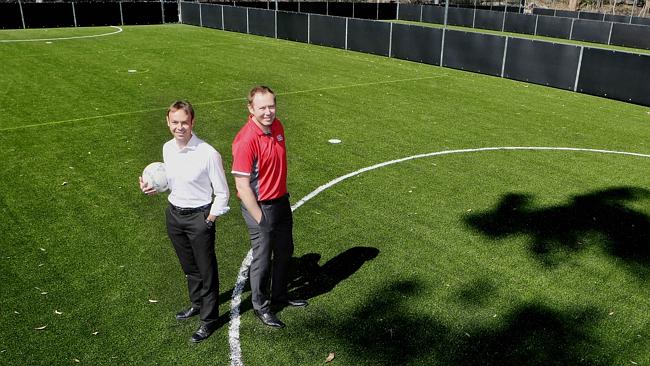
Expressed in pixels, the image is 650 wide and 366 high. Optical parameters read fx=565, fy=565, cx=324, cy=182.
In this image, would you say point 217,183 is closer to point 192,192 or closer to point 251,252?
point 192,192

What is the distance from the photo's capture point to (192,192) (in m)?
5.36

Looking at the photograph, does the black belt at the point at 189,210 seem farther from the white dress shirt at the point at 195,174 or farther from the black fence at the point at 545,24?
the black fence at the point at 545,24

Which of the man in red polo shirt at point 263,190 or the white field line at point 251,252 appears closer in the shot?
the man in red polo shirt at point 263,190

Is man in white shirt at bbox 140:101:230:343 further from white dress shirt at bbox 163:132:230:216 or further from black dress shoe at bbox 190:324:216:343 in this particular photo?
black dress shoe at bbox 190:324:216:343

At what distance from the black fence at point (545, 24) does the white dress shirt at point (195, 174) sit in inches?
1490

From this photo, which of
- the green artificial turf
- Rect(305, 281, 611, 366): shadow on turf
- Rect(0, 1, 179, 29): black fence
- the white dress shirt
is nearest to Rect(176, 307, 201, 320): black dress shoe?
the green artificial turf

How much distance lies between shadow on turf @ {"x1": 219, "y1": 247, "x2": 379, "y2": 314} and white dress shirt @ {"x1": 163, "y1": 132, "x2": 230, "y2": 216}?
5.54 feet

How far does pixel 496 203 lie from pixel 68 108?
11652 millimetres

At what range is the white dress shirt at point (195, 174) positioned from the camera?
17.3ft

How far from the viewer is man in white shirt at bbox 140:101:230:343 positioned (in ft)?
17.1

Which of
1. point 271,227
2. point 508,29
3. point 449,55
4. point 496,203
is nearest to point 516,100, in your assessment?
point 449,55

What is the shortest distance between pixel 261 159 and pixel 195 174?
64 cm

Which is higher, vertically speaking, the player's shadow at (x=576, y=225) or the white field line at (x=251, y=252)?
the white field line at (x=251, y=252)

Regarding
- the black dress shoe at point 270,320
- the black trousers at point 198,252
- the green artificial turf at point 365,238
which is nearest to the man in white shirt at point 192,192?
the black trousers at point 198,252
